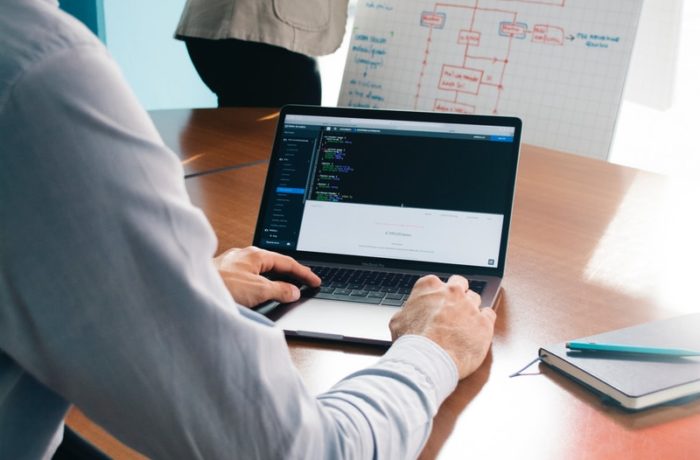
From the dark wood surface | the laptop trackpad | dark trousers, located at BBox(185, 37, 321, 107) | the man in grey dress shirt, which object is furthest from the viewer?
dark trousers, located at BBox(185, 37, 321, 107)

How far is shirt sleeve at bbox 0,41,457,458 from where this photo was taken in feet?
1.51

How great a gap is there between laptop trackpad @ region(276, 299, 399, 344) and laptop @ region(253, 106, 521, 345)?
0.04ft

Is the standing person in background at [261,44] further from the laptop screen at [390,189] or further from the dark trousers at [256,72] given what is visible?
the laptop screen at [390,189]

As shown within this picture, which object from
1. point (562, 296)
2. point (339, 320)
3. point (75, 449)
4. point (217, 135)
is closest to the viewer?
point (75, 449)

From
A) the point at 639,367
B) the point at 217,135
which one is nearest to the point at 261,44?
the point at 217,135

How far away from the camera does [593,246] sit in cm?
125

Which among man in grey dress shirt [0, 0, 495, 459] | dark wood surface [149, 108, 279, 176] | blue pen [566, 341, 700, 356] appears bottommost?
dark wood surface [149, 108, 279, 176]

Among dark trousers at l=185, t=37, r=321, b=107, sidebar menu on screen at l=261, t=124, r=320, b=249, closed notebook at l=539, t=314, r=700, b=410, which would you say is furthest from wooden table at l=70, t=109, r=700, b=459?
dark trousers at l=185, t=37, r=321, b=107

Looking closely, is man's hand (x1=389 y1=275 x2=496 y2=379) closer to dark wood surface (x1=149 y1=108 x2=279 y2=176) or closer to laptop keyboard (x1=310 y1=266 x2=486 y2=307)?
laptop keyboard (x1=310 y1=266 x2=486 y2=307)

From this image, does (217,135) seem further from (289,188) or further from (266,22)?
(289,188)

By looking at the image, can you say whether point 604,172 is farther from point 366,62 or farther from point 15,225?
point 15,225

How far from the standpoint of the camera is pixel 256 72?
2.16m

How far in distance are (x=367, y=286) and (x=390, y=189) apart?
0.52ft

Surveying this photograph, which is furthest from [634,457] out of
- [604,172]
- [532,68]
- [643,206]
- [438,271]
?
[532,68]
